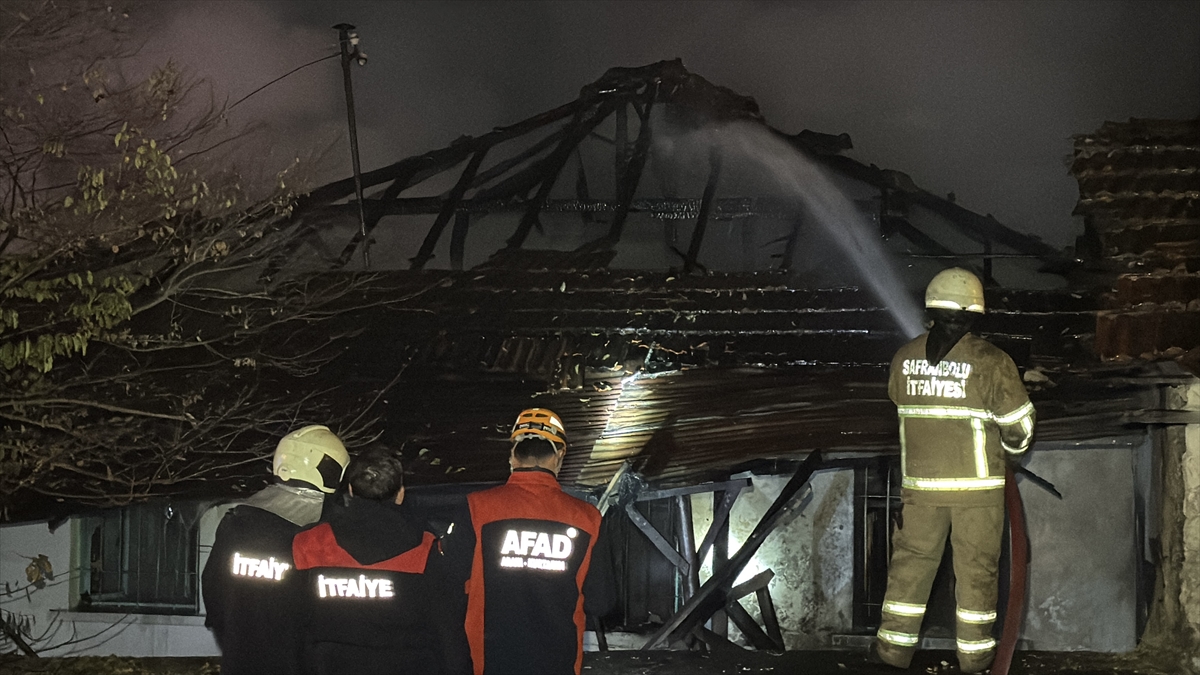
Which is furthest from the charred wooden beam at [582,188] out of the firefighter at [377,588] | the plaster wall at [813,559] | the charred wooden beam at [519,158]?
the firefighter at [377,588]

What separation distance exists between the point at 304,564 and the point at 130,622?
7.90 metres

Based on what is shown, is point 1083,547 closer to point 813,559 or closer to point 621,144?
point 813,559

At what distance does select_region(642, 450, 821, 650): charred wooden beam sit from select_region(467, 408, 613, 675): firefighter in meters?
3.49

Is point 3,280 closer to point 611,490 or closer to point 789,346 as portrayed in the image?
point 611,490

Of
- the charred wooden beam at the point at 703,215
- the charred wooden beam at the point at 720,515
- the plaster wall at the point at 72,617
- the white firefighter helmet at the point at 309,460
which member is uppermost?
the charred wooden beam at the point at 703,215

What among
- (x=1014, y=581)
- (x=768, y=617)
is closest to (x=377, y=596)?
(x=1014, y=581)

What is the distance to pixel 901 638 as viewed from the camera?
17.9ft

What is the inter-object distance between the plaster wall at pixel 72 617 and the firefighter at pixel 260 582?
6.68 metres

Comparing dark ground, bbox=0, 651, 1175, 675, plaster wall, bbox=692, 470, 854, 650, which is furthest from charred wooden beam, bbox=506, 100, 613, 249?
dark ground, bbox=0, 651, 1175, 675

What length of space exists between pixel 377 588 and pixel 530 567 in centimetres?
56

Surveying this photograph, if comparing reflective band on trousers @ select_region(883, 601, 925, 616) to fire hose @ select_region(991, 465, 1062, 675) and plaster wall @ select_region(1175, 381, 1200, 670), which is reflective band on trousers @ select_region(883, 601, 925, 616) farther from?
plaster wall @ select_region(1175, 381, 1200, 670)

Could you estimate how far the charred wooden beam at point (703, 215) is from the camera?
1058 cm

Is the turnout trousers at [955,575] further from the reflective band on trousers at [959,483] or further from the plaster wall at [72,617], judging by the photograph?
the plaster wall at [72,617]

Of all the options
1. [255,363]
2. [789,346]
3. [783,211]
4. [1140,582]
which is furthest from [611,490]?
[783,211]
